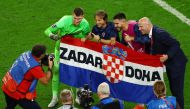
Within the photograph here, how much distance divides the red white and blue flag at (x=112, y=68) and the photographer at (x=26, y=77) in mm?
1674

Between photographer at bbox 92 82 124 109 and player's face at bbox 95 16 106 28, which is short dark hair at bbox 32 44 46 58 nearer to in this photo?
photographer at bbox 92 82 124 109

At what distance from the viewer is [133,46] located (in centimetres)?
1140

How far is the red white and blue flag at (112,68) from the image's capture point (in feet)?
36.4

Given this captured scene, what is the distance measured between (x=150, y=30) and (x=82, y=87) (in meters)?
1.85

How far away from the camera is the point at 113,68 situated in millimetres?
11242

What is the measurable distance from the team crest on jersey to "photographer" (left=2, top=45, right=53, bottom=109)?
1.75 m

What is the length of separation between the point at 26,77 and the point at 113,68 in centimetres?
212

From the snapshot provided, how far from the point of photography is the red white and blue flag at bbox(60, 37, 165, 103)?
11.1 meters

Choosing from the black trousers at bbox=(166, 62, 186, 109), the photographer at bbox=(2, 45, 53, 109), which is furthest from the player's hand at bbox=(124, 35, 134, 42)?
the photographer at bbox=(2, 45, 53, 109)

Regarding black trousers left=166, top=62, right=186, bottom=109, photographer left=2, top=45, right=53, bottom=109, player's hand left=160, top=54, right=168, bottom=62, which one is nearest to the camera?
photographer left=2, top=45, right=53, bottom=109

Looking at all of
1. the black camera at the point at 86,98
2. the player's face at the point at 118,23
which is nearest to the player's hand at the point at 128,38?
the player's face at the point at 118,23

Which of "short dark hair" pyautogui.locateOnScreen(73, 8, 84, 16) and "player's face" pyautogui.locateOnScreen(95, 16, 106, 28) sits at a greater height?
"short dark hair" pyautogui.locateOnScreen(73, 8, 84, 16)

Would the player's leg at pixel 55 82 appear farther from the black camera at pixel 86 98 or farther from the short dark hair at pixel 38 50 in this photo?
the short dark hair at pixel 38 50

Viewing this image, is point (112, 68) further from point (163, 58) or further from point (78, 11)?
point (78, 11)
